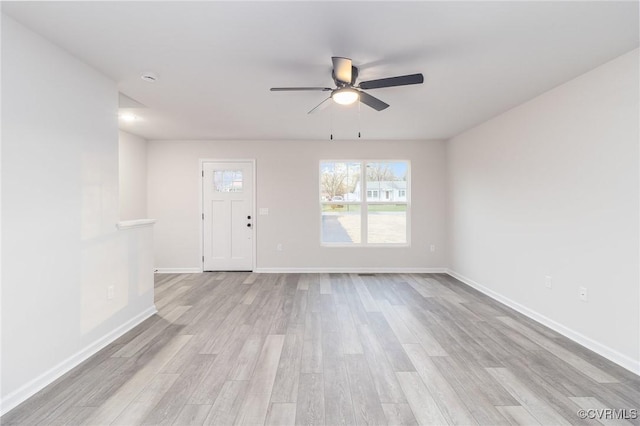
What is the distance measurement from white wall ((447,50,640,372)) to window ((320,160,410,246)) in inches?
60.0

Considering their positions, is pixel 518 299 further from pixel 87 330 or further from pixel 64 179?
pixel 64 179

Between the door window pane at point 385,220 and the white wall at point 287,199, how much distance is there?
203 millimetres

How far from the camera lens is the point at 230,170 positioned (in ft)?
16.6

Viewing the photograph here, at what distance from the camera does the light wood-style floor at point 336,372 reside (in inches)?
64.7

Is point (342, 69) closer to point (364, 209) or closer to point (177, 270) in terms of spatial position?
point (364, 209)

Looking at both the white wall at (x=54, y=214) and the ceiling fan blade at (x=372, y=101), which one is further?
the ceiling fan blade at (x=372, y=101)

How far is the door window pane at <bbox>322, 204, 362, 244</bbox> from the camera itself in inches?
204

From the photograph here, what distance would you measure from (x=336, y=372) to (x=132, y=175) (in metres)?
4.58

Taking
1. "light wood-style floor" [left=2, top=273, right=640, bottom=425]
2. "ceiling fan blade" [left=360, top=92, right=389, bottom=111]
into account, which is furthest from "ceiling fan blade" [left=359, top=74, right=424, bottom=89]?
"light wood-style floor" [left=2, top=273, right=640, bottom=425]

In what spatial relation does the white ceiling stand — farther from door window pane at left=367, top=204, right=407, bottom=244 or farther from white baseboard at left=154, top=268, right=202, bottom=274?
white baseboard at left=154, top=268, right=202, bottom=274

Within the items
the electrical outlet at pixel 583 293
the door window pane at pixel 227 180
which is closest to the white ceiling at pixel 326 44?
the door window pane at pixel 227 180

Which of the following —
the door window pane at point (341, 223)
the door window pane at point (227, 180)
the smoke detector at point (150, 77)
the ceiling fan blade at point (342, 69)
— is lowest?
the door window pane at point (341, 223)

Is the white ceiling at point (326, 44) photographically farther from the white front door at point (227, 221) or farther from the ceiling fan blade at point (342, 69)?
the white front door at point (227, 221)

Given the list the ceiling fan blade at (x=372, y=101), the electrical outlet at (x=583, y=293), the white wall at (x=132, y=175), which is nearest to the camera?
the ceiling fan blade at (x=372, y=101)
